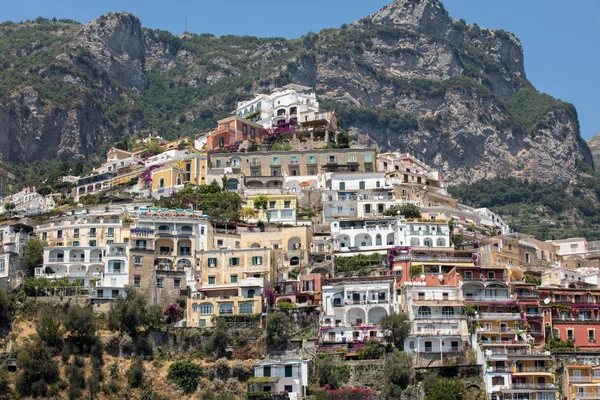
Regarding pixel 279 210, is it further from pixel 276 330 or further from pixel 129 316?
pixel 129 316

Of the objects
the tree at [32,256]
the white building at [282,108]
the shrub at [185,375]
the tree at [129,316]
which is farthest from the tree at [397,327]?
the white building at [282,108]

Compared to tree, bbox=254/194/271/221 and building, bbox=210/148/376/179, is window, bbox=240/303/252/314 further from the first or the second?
building, bbox=210/148/376/179

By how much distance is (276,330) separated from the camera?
7531 centimetres

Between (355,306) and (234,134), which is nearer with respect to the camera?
(355,306)

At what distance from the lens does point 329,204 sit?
100312 millimetres

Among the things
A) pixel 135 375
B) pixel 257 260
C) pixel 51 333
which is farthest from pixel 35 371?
pixel 257 260

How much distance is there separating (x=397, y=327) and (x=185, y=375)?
15373 mm

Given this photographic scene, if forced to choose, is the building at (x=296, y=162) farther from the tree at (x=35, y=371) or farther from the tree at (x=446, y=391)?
the tree at (x=446, y=391)

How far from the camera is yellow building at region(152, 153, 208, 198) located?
107062 millimetres


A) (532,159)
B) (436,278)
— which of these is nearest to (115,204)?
(436,278)

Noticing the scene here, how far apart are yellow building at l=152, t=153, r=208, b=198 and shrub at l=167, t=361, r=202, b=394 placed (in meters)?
33.8

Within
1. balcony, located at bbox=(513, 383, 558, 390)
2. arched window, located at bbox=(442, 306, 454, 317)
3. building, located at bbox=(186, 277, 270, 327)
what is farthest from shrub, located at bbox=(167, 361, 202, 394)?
balcony, located at bbox=(513, 383, 558, 390)

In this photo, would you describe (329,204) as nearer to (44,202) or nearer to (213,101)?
(44,202)

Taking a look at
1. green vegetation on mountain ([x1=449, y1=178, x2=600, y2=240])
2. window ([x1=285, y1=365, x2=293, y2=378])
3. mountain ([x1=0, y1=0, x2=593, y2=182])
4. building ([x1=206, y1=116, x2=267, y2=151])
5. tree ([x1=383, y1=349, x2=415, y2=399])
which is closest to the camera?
tree ([x1=383, y1=349, x2=415, y2=399])
